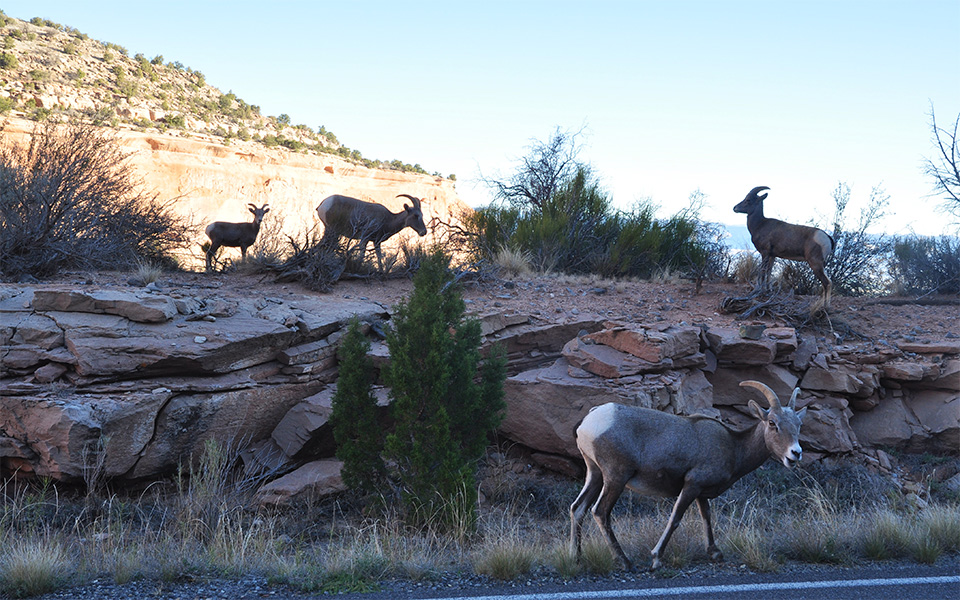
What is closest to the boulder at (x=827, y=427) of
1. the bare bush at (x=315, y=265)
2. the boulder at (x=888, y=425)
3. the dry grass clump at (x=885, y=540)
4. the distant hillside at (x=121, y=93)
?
the boulder at (x=888, y=425)

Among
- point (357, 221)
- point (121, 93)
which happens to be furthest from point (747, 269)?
point (121, 93)

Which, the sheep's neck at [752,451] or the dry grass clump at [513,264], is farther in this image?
the dry grass clump at [513,264]

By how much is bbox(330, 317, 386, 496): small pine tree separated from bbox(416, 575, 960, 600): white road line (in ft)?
9.92

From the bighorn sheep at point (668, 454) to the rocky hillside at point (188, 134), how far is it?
1969 cm

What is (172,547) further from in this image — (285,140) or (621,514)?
(285,140)

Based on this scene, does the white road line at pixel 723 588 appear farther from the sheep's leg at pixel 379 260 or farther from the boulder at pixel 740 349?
the sheep's leg at pixel 379 260

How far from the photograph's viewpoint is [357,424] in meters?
7.27

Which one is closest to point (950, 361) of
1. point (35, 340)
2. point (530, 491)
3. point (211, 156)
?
point (530, 491)

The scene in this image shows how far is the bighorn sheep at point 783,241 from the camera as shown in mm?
11508

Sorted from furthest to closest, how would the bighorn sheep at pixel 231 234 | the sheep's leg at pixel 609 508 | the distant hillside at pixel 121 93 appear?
the distant hillside at pixel 121 93, the bighorn sheep at pixel 231 234, the sheep's leg at pixel 609 508

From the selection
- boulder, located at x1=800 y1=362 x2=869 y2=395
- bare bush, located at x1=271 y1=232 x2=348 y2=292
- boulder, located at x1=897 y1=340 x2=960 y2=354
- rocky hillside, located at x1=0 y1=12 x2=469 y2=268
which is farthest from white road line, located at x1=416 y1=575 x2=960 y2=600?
rocky hillside, located at x1=0 y1=12 x2=469 y2=268

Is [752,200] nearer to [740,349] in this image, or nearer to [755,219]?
[755,219]

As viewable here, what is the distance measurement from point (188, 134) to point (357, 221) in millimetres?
20640

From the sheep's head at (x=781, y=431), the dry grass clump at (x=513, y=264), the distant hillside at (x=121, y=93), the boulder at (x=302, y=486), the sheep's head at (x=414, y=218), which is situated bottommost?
the boulder at (x=302, y=486)
